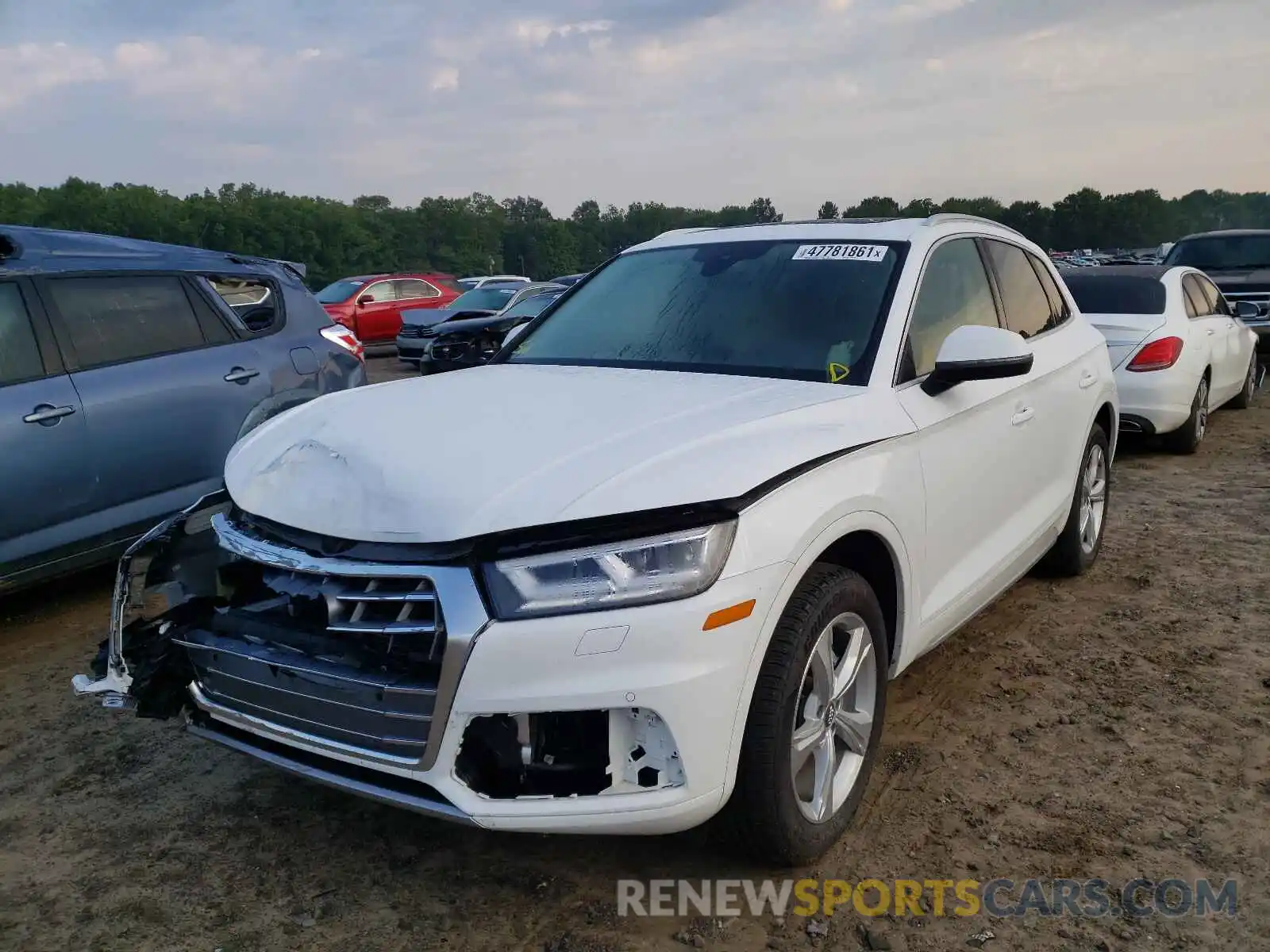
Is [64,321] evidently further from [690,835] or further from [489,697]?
[690,835]

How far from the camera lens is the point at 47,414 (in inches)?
173

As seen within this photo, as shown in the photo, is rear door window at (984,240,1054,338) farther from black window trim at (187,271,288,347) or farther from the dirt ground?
black window trim at (187,271,288,347)

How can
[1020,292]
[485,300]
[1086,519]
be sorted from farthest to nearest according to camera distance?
[485,300], [1086,519], [1020,292]

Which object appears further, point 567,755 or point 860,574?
point 860,574

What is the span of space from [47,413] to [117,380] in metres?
0.41

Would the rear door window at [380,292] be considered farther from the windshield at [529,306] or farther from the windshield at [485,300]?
the windshield at [529,306]

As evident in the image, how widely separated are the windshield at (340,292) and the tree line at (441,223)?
59.9 metres

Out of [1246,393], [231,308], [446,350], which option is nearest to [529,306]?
[446,350]

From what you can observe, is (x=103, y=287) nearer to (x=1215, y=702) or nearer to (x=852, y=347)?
(x=852, y=347)

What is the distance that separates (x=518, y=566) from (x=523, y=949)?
938 millimetres

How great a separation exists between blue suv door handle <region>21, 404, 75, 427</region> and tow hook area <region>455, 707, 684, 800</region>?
3204 millimetres

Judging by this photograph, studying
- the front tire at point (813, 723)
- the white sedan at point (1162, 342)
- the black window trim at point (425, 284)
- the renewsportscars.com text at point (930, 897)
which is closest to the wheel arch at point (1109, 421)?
the front tire at point (813, 723)

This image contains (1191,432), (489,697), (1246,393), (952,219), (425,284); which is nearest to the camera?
(489,697)

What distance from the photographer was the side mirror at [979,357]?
3.03 m
